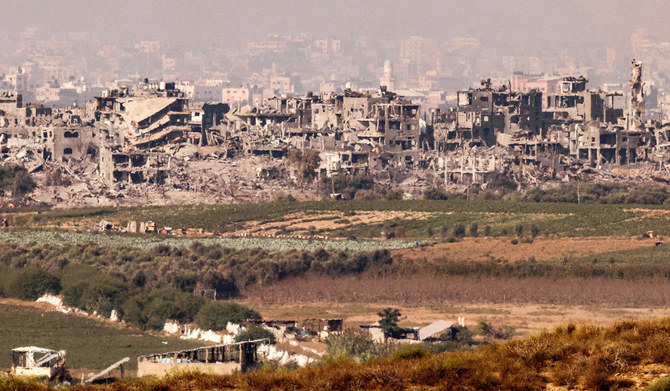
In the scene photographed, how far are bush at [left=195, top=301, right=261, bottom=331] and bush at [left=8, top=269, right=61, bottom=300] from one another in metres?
9.72

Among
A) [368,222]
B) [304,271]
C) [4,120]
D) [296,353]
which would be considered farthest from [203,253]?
[4,120]

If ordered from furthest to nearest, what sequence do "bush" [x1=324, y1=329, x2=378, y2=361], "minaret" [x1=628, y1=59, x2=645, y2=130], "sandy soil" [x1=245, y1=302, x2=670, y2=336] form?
"minaret" [x1=628, y1=59, x2=645, y2=130]
"sandy soil" [x1=245, y1=302, x2=670, y2=336]
"bush" [x1=324, y1=329, x2=378, y2=361]

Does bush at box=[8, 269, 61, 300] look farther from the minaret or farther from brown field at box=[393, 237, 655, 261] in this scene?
the minaret

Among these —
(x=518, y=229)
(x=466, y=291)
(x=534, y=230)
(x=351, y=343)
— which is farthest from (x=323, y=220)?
(x=351, y=343)

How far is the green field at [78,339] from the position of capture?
41.4 metres

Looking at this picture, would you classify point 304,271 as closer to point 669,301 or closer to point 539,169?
point 669,301

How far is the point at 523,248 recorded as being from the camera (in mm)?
70875

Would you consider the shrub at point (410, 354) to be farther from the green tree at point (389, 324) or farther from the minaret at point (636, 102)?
the minaret at point (636, 102)

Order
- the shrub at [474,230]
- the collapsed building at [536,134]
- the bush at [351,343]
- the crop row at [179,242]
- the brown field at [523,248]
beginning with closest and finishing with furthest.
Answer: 1. the bush at [351,343]
2. the brown field at [523,248]
3. the crop row at [179,242]
4. the shrub at [474,230]
5. the collapsed building at [536,134]

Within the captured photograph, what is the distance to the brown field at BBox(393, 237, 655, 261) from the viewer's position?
224ft

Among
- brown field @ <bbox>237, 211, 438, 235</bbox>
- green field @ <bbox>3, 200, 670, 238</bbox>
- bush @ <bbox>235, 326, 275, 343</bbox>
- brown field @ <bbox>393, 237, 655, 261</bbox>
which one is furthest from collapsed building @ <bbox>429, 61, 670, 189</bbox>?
bush @ <bbox>235, 326, 275, 343</bbox>

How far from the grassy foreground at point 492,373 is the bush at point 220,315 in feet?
85.7

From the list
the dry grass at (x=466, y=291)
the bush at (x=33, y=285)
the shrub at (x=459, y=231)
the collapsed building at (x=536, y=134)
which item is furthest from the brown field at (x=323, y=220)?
the bush at (x=33, y=285)

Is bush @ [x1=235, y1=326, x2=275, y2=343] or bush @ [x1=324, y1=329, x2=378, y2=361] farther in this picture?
bush @ [x1=235, y1=326, x2=275, y2=343]
